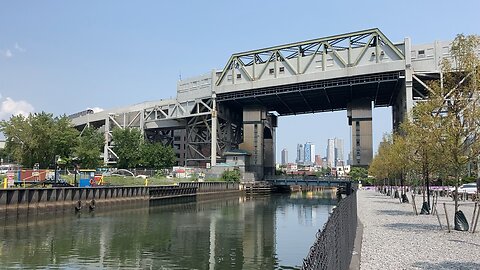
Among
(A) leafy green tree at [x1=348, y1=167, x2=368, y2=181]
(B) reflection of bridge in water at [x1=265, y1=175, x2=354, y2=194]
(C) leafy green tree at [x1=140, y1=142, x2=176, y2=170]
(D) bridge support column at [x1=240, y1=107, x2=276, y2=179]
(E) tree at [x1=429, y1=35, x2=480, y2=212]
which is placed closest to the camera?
(E) tree at [x1=429, y1=35, x2=480, y2=212]

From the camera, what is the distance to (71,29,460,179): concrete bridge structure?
84.4 meters

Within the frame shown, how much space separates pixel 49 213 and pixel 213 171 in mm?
61671

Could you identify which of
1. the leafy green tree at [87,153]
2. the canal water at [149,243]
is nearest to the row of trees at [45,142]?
the leafy green tree at [87,153]

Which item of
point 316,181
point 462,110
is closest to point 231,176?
point 316,181

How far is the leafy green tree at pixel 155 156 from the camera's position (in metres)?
106

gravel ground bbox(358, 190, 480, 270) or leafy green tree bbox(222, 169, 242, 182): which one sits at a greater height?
leafy green tree bbox(222, 169, 242, 182)

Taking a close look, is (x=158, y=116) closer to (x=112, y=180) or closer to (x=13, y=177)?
(x=112, y=180)

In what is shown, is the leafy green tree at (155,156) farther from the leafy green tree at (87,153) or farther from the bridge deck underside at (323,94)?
the bridge deck underside at (323,94)

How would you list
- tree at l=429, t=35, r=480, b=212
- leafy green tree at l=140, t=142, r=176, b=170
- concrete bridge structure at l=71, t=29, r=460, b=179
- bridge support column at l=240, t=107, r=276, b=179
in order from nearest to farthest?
tree at l=429, t=35, r=480, b=212 < concrete bridge structure at l=71, t=29, r=460, b=179 < bridge support column at l=240, t=107, r=276, b=179 < leafy green tree at l=140, t=142, r=176, b=170

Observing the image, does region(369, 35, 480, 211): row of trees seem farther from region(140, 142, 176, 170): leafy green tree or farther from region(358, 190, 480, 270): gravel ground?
region(140, 142, 176, 170): leafy green tree

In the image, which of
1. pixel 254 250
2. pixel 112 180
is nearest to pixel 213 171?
pixel 112 180

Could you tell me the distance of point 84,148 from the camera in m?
88.1

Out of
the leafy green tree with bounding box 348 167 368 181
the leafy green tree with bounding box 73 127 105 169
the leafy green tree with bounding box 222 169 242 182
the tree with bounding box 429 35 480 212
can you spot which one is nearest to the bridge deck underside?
the leafy green tree with bounding box 348 167 368 181

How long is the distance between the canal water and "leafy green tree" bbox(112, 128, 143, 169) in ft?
220
